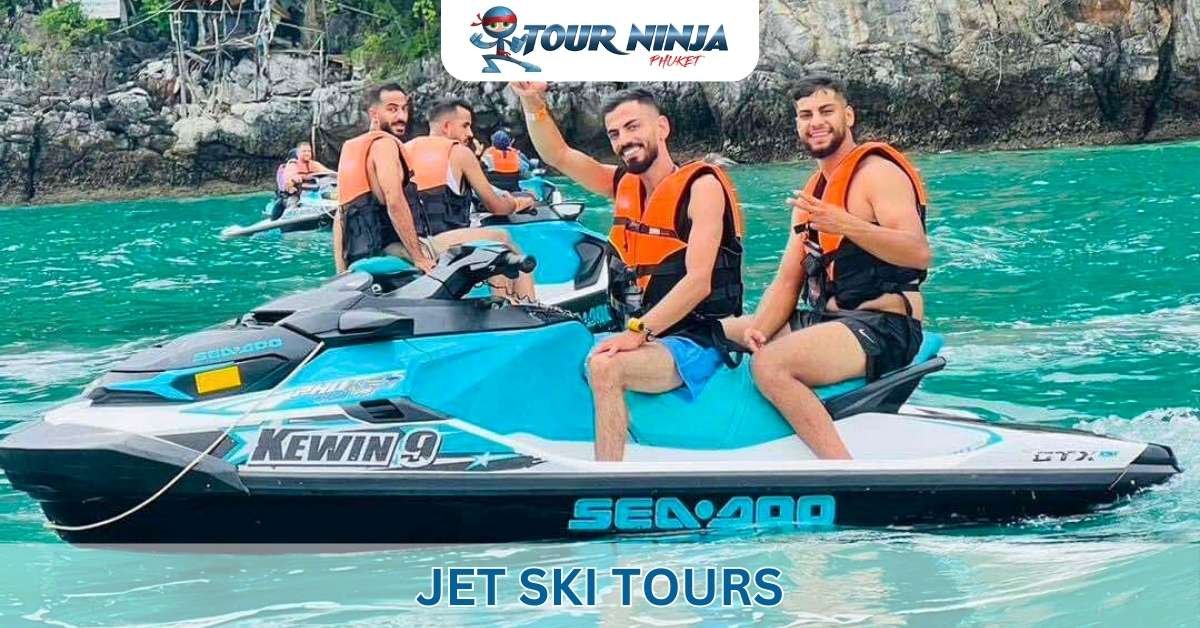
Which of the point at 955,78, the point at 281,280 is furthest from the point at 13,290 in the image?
the point at 955,78

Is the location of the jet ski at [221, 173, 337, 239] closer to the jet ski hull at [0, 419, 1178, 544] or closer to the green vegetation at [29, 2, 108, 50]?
the jet ski hull at [0, 419, 1178, 544]

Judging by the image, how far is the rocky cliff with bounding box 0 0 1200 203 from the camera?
28.6 m

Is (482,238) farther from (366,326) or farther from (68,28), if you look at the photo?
(68,28)

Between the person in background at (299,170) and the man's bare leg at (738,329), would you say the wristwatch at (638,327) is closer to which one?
the man's bare leg at (738,329)

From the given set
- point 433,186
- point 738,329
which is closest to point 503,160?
point 433,186

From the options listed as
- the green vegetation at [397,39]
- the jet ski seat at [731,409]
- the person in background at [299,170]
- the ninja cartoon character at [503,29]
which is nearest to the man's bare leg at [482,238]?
the jet ski seat at [731,409]

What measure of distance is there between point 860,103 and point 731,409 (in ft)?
83.3

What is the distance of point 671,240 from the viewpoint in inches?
186

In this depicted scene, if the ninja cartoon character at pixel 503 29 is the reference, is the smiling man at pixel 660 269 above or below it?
below

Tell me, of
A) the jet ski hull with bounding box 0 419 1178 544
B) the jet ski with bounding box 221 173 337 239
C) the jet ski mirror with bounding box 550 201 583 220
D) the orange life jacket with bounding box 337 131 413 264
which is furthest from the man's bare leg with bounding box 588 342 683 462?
the jet ski with bounding box 221 173 337 239

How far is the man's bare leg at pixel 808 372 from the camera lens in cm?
459

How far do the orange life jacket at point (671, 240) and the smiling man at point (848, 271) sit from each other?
20 cm

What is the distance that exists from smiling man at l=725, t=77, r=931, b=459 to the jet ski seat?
0.15 ft

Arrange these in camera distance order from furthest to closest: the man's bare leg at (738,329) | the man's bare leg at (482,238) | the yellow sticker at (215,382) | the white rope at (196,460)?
the man's bare leg at (482,238), the man's bare leg at (738,329), the yellow sticker at (215,382), the white rope at (196,460)
